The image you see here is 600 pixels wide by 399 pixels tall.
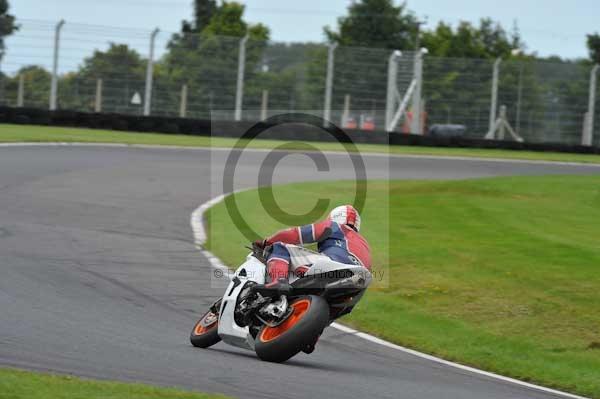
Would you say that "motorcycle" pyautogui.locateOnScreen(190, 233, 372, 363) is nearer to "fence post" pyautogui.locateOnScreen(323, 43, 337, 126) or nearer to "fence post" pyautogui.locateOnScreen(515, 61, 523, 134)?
"fence post" pyautogui.locateOnScreen(323, 43, 337, 126)

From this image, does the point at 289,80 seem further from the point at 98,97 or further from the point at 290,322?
the point at 290,322

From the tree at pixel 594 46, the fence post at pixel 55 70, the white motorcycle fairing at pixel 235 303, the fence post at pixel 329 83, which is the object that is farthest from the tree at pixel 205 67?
the tree at pixel 594 46

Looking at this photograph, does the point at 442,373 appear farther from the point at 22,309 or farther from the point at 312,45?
the point at 312,45

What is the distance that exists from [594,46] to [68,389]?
210 feet

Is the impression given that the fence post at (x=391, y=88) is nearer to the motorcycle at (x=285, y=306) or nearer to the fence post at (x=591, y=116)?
the fence post at (x=591, y=116)

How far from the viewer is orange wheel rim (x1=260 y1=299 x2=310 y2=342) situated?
788cm

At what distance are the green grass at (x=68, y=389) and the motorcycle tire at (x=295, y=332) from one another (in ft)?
4.66

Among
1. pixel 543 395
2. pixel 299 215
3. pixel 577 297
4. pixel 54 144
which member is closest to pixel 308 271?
pixel 543 395

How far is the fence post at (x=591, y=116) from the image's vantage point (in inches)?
1343

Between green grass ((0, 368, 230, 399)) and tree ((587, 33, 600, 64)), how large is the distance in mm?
62742

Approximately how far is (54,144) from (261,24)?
142ft

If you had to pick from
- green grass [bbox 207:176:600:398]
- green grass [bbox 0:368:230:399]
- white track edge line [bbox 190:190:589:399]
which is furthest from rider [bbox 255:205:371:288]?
green grass [bbox 0:368:230:399]

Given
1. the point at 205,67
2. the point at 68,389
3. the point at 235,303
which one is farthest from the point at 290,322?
the point at 205,67

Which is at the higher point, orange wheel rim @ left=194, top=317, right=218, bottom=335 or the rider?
the rider
